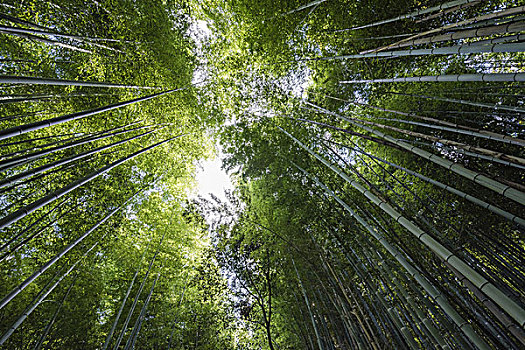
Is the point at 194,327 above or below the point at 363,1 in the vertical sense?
below

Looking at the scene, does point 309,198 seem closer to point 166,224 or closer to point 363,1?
point 363,1

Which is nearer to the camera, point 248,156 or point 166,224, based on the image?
point 248,156

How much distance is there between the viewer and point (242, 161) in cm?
422

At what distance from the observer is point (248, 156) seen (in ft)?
13.7

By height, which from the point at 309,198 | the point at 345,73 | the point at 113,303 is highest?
the point at 345,73

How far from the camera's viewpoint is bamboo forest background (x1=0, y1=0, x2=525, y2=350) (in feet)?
10.4

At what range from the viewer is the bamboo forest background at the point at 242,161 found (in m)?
3.16

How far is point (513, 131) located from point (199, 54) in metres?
5.29

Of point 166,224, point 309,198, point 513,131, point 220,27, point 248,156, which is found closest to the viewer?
point 513,131

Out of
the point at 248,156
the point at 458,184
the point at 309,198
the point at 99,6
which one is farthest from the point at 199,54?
the point at 458,184

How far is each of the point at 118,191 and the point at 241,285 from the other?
293 cm

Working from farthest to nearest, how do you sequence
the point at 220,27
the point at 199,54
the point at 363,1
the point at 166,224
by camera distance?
the point at 166,224, the point at 199,54, the point at 220,27, the point at 363,1

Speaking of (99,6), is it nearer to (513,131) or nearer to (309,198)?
(309,198)

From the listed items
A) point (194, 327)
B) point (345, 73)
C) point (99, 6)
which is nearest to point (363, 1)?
point (345, 73)
